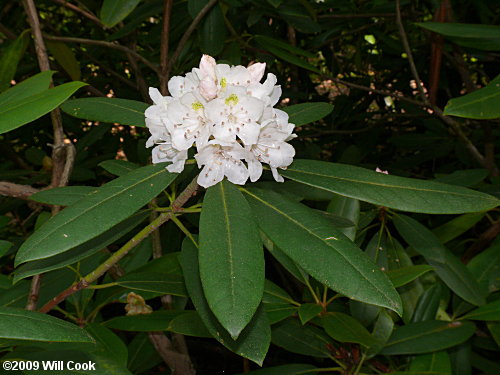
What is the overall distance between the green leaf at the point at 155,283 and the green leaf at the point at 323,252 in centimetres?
37

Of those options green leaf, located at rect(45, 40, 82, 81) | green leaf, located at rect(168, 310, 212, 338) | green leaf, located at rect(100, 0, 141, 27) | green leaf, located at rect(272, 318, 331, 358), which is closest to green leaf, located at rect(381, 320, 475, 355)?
green leaf, located at rect(272, 318, 331, 358)

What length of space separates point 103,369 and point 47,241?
31cm

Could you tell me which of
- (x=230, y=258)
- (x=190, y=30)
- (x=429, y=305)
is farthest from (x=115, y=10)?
(x=429, y=305)

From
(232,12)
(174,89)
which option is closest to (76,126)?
(232,12)

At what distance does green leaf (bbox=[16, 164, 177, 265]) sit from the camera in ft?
2.73

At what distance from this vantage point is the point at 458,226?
1.80m

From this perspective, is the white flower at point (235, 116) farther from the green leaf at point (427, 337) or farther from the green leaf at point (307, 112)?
the green leaf at point (427, 337)

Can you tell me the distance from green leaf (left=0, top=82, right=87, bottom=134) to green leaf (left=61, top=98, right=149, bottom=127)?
0.18 meters

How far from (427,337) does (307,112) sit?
2.38 feet

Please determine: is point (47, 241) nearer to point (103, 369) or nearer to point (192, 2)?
point (103, 369)

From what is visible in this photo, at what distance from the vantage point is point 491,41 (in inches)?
67.7

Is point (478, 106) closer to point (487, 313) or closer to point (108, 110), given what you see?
point (487, 313)

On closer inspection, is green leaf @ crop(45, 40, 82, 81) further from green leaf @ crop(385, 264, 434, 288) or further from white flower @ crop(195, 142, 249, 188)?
green leaf @ crop(385, 264, 434, 288)

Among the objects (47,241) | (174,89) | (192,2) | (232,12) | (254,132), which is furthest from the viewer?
(232,12)
